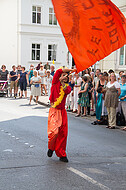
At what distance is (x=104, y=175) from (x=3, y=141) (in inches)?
133

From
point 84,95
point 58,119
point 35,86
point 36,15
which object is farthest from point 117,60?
point 36,15

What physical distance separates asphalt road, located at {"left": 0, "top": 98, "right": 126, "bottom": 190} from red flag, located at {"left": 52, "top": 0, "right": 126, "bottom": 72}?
A: 1958 millimetres

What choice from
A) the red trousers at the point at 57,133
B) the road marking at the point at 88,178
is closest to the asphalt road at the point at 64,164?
the road marking at the point at 88,178

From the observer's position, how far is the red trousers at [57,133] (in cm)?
696

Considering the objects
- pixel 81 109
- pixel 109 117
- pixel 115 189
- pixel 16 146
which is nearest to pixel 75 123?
pixel 109 117

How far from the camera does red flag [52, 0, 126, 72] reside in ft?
20.8

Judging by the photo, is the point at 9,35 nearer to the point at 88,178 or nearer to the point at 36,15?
the point at 36,15

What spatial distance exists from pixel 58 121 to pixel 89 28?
2.03 meters

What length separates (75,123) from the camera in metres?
12.2

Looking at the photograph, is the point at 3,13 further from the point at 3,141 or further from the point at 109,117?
the point at 3,141

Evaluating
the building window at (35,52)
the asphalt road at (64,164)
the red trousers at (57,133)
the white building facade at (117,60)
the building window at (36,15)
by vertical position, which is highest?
the building window at (36,15)

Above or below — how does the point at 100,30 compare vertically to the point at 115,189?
above

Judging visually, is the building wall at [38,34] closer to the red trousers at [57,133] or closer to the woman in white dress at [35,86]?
the woman in white dress at [35,86]

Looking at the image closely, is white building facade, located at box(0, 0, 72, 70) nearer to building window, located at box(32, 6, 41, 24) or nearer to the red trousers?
building window, located at box(32, 6, 41, 24)
